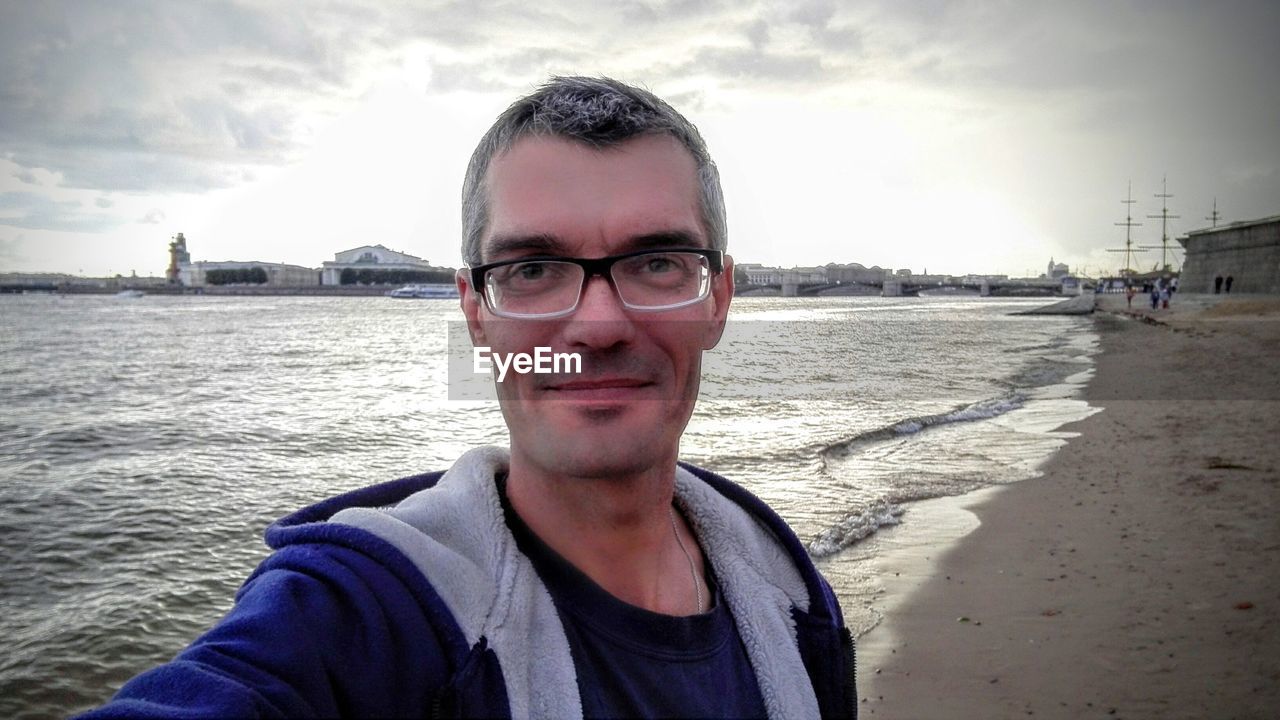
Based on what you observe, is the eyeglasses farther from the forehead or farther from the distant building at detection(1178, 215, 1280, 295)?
the distant building at detection(1178, 215, 1280, 295)

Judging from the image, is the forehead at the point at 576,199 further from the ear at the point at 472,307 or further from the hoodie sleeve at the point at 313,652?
the hoodie sleeve at the point at 313,652

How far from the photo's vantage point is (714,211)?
1667 millimetres

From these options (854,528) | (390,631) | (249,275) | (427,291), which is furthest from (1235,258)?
(249,275)

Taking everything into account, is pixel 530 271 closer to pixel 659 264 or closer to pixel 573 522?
pixel 659 264

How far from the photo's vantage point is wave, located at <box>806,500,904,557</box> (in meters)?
7.51

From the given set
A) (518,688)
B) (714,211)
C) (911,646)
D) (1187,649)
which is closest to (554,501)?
(518,688)

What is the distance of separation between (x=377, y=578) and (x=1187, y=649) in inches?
200

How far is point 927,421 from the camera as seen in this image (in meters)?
15.3

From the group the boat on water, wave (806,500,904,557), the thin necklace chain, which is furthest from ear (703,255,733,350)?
the boat on water

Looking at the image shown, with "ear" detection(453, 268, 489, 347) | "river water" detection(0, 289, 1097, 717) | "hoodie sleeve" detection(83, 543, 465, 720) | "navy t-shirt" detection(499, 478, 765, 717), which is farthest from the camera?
"river water" detection(0, 289, 1097, 717)

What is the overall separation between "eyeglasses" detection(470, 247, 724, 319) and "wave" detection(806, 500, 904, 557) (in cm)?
610

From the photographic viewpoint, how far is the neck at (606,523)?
1.50m

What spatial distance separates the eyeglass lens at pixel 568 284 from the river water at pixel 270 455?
485 cm

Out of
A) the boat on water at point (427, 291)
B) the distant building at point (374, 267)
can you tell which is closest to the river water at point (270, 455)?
the boat on water at point (427, 291)
